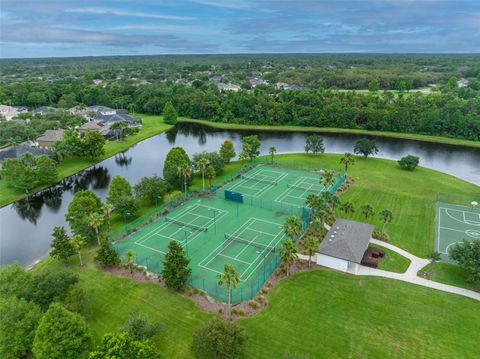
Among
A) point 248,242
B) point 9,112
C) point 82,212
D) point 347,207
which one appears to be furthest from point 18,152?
point 347,207

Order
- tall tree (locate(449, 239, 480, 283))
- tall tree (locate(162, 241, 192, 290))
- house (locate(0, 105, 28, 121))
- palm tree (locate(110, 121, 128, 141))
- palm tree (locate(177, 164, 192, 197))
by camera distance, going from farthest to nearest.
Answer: house (locate(0, 105, 28, 121))
palm tree (locate(110, 121, 128, 141))
palm tree (locate(177, 164, 192, 197))
tall tree (locate(449, 239, 480, 283))
tall tree (locate(162, 241, 192, 290))

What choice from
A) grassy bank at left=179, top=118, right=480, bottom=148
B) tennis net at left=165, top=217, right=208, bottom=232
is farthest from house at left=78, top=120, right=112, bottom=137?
tennis net at left=165, top=217, right=208, bottom=232

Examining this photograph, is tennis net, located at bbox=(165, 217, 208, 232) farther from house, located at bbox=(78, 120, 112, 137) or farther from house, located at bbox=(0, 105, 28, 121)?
house, located at bbox=(0, 105, 28, 121)

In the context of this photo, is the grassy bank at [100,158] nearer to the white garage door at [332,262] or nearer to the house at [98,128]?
the house at [98,128]

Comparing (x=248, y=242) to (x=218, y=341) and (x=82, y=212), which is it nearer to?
(x=218, y=341)

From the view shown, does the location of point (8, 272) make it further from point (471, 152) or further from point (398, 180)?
point (471, 152)

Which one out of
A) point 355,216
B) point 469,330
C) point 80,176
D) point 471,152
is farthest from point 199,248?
point 471,152
